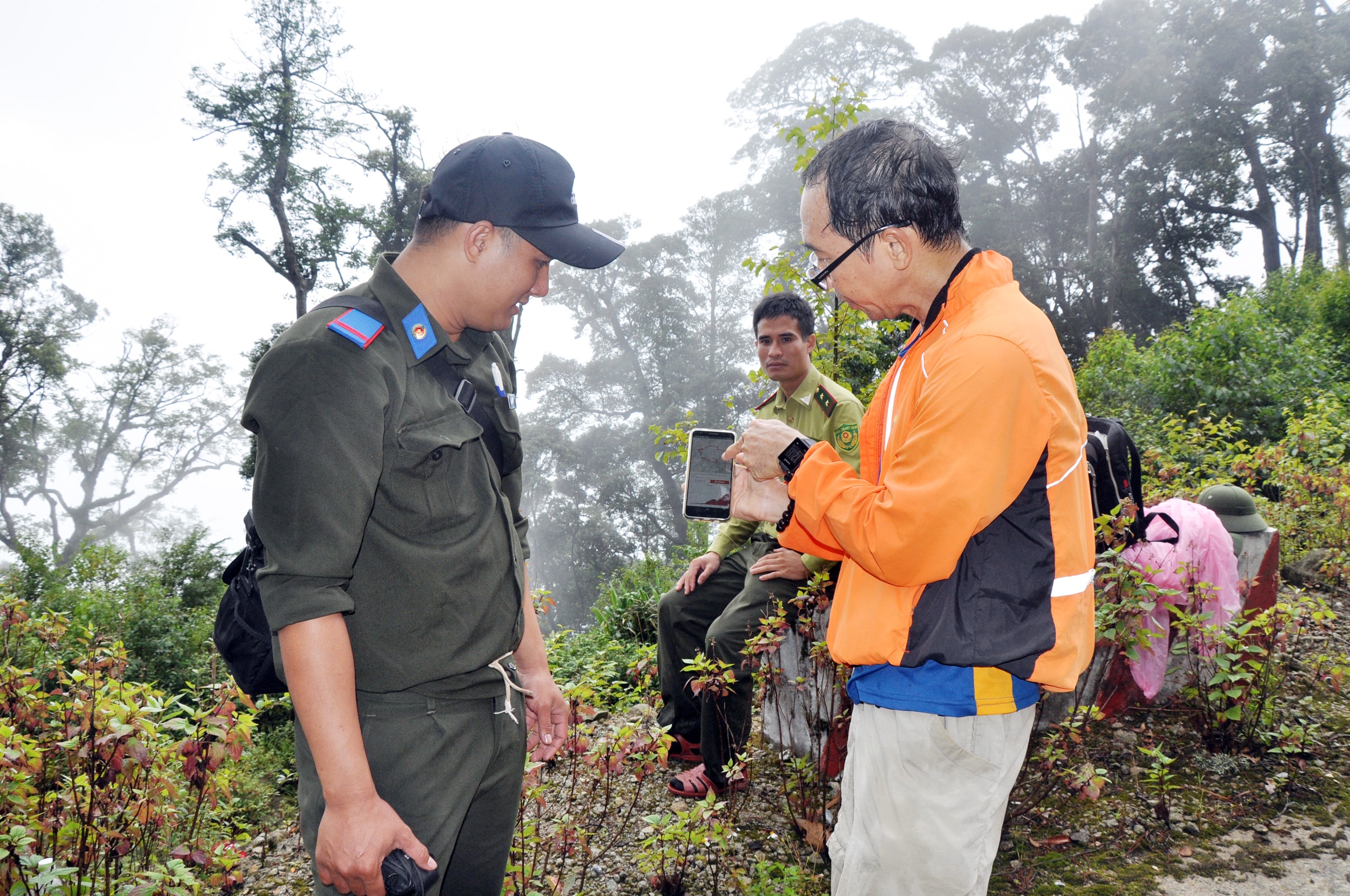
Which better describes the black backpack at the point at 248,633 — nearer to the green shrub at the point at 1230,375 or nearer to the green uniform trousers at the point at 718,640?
the green uniform trousers at the point at 718,640

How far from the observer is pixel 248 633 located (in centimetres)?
140

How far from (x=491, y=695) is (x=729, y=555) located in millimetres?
2600

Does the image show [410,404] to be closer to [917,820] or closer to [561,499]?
[917,820]

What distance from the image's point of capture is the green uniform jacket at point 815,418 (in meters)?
3.71

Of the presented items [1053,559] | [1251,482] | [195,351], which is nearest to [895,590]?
[1053,559]

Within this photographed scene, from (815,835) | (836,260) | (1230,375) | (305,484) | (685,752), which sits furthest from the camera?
(1230,375)

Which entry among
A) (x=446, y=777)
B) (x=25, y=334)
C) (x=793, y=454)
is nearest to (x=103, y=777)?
(x=446, y=777)

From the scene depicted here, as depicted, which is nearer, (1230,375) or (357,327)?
(357,327)

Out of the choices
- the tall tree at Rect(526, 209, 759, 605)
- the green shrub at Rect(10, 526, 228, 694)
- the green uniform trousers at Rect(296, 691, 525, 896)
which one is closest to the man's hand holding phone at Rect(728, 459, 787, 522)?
the green uniform trousers at Rect(296, 691, 525, 896)

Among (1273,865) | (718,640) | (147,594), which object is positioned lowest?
(147,594)

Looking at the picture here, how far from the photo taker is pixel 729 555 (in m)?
4.08

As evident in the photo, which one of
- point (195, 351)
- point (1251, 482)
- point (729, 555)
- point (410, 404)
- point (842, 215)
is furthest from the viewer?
point (195, 351)

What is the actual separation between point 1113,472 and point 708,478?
1789 mm

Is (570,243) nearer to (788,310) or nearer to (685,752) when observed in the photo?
(788,310)
